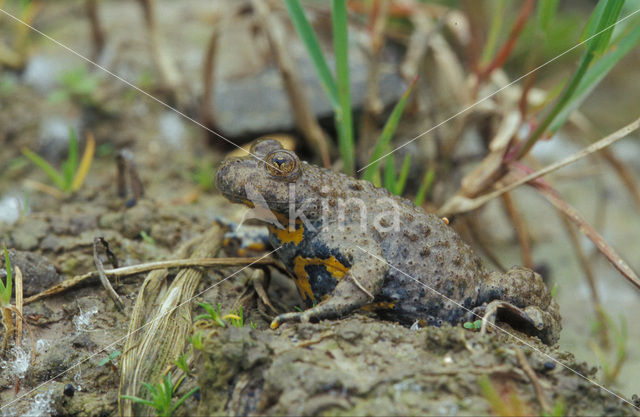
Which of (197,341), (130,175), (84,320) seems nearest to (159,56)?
(130,175)

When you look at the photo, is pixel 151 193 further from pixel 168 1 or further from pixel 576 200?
pixel 576 200

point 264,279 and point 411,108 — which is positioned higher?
point 411,108

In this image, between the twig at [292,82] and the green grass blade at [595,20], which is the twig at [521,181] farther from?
the twig at [292,82]

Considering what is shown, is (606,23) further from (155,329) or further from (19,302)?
(19,302)

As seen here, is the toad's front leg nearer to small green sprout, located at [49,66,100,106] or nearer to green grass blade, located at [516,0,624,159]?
green grass blade, located at [516,0,624,159]

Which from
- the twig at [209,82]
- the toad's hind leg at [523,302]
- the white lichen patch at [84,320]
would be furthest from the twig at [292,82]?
the white lichen patch at [84,320]

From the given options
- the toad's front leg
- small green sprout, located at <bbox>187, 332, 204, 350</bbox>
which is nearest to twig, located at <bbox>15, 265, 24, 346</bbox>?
small green sprout, located at <bbox>187, 332, 204, 350</bbox>


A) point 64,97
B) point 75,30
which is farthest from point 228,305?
point 75,30
